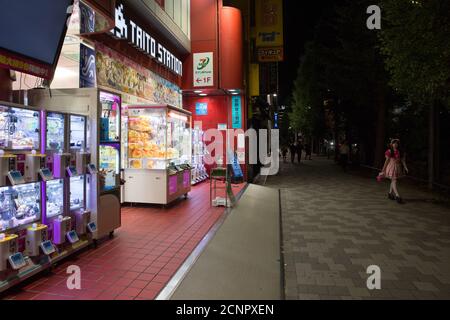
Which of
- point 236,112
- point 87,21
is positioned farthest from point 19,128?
point 236,112

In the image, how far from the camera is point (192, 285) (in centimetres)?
393

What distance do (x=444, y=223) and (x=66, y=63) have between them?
891cm

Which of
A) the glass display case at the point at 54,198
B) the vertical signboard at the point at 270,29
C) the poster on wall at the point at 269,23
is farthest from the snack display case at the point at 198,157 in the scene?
the glass display case at the point at 54,198

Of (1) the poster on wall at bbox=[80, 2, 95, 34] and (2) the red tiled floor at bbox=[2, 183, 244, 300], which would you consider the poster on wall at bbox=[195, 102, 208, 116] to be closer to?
(2) the red tiled floor at bbox=[2, 183, 244, 300]

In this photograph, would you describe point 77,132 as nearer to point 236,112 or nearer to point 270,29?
point 236,112

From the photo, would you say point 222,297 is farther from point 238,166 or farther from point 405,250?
point 238,166

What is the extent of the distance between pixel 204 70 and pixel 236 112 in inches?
95.4

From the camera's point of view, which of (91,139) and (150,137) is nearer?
(91,139)

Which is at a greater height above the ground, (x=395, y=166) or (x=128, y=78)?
(x=128, y=78)

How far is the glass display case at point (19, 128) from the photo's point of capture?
12.1ft

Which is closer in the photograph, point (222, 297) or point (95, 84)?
point (222, 297)

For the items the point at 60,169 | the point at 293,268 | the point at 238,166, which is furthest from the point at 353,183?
the point at 60,169

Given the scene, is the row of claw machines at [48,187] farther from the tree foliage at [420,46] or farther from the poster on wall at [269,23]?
the poster on wall at [269,23]

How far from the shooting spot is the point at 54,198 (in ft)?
14.9
